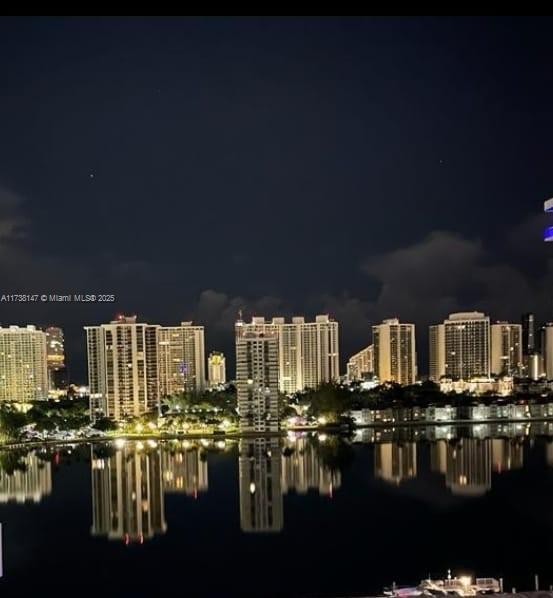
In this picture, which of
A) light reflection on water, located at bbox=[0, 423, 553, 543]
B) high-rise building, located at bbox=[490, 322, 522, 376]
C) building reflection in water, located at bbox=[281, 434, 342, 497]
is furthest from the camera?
high-rise building, located at bbox=[490, 322, 522, 376]

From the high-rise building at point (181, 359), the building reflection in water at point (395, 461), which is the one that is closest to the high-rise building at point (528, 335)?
the building reflection in water at point (395, 461)

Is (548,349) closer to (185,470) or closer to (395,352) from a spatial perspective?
(395,352)

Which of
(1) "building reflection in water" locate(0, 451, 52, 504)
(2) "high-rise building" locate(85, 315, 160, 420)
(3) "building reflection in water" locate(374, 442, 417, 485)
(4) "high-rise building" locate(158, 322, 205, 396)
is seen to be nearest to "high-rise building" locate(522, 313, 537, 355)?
(3) "building reflection in water" locate(374, 442, 417, 485)

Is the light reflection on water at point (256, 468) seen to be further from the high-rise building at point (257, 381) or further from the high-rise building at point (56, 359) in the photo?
the high-rise building at point (56, 359)

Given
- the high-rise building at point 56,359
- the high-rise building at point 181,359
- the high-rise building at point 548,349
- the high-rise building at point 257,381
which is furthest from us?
the high-rise building at point 257,381

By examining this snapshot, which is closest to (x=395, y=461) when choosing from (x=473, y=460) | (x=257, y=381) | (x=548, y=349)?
(x=473, y=460)

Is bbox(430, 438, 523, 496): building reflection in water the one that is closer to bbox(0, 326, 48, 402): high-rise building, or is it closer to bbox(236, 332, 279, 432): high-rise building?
bbox(236, 332, 279, 432): high-rise building

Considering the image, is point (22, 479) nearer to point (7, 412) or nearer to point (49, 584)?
point (7, 412)
